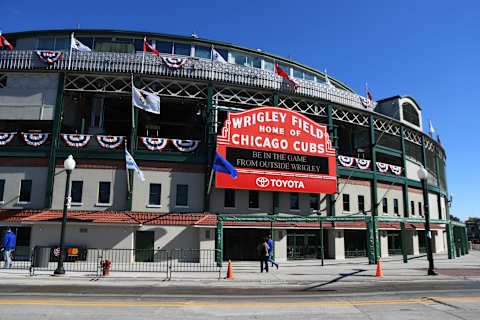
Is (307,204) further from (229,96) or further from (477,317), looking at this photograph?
(477,317)

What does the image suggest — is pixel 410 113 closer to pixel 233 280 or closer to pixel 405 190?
pixel 405 190

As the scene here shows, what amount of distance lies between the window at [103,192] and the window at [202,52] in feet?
48.7

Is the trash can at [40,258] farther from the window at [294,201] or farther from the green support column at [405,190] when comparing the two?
the green support column at [405,190]

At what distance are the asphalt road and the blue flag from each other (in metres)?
9.74

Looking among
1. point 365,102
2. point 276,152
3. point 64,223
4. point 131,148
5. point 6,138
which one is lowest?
point 64,223

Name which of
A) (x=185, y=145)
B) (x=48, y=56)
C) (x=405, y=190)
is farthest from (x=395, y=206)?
(x=48, y=56)

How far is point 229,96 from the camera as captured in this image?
27797 millimetres

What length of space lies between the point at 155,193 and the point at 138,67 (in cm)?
994

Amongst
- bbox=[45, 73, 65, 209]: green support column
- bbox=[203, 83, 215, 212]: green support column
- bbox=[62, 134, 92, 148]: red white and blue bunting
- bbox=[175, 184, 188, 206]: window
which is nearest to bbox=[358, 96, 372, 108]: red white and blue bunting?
bbox=[203, 83, 215, 212]: green support column

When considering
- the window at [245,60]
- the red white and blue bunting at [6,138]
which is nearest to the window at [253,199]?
the window at [245,60]

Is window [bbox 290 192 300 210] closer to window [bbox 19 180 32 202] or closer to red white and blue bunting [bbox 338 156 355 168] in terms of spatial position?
red white and blue bunting [bbox 338 156 355 168]

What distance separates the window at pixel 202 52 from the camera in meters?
32.2

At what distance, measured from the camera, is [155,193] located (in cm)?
2541

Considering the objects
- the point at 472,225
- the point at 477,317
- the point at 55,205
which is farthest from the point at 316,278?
the point at 472,225
